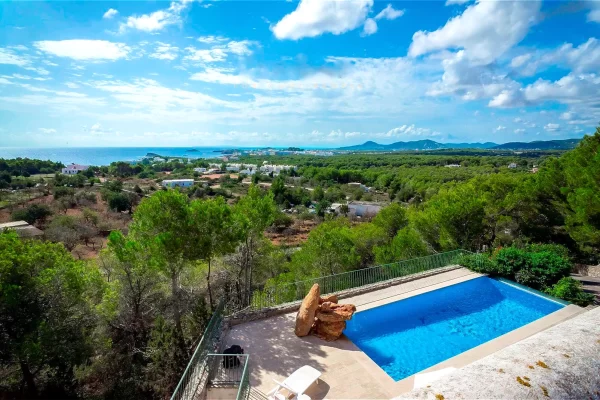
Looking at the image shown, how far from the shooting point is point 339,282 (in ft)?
38.1

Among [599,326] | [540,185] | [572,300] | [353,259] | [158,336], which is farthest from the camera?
[540,185]

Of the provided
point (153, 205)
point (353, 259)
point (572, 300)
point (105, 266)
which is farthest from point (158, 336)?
point (572, 300)

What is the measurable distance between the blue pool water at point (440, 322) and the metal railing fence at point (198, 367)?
380 cm

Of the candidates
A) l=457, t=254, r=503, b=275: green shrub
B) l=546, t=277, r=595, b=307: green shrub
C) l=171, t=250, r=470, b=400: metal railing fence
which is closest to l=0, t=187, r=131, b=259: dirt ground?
l=171, t=250, r=470, b=400: metal railing fence

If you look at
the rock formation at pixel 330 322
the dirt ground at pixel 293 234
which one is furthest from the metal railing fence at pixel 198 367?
the dirt ground at pixel 293 234

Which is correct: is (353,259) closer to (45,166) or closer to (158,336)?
(158,336)

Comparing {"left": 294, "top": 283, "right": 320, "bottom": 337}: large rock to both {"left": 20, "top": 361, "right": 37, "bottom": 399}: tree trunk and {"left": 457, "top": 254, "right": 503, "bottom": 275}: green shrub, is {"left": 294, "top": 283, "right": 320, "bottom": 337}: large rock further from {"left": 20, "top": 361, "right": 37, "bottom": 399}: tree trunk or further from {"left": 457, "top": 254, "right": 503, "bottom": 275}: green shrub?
{"left": 457, "top": 254, "right": 503, "bottom": 275}: green shrub

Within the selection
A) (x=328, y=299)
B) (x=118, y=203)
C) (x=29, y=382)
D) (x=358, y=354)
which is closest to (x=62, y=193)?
(x=118, y=203)

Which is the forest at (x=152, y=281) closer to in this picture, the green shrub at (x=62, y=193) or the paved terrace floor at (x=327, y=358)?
the paved terrace floor at (x=327, y=358)

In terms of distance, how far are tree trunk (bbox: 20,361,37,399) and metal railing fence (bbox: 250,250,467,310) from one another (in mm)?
5773

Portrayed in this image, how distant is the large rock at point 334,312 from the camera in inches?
336

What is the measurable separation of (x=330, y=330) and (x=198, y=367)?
3394 millimetres

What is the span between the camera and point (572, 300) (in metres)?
10.9

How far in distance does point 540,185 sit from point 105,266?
2186cm
